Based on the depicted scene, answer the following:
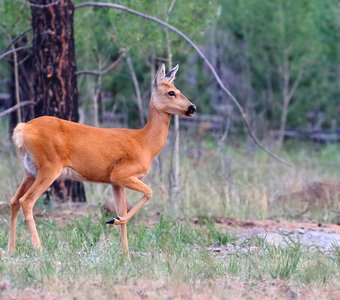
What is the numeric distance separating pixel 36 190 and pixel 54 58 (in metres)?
4.08

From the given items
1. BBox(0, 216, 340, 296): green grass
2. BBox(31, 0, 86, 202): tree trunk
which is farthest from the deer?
BBox(31, 0, 86, 202): tree trunk

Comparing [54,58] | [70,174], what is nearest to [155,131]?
[70,174]

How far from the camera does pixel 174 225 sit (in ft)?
A: 39.1

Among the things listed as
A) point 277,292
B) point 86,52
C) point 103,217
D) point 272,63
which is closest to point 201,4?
point 86,52

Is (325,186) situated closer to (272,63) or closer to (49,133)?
(49,133)

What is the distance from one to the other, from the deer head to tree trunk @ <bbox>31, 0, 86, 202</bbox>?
3.45m

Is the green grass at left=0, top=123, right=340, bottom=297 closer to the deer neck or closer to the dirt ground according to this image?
the dirt ground

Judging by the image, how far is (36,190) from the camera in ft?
33.8

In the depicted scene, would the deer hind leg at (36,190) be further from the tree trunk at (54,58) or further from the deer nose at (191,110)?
the tree trunk at (54,58)

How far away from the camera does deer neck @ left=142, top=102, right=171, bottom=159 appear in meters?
10.8

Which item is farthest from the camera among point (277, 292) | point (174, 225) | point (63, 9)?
point (63, 9)

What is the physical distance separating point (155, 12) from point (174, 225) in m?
5.48

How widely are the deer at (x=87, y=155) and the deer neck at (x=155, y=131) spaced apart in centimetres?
1

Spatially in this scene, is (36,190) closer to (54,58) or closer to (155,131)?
(155,131)
